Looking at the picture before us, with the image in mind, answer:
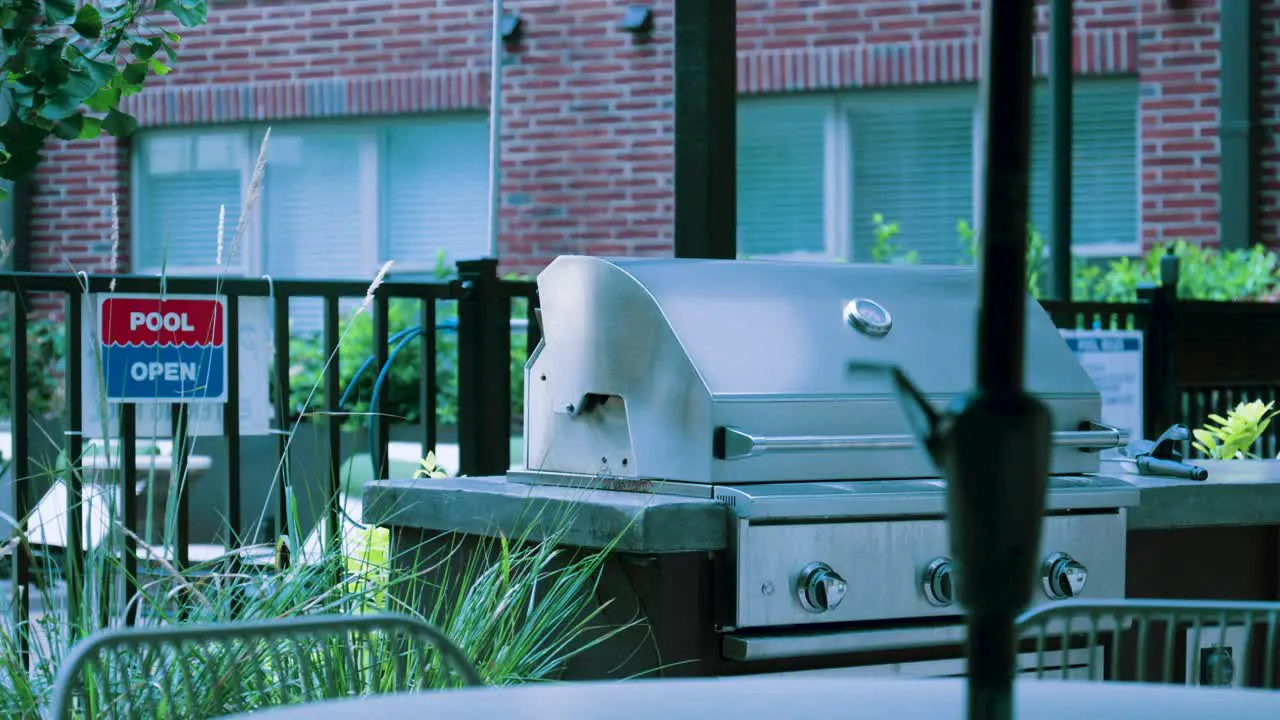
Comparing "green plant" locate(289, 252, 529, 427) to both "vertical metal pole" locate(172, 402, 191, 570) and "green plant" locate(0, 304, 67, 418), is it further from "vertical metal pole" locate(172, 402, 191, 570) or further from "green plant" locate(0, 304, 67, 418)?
"vertical metal pole" locate(172, 402, 191, 570)

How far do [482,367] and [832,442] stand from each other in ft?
5.27

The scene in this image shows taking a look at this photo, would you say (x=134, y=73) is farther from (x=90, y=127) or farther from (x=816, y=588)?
(x=816, y=588)

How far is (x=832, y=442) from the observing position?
285 centimetres

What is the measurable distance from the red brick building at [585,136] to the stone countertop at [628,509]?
557 centimetres

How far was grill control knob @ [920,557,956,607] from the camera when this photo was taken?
2.86m

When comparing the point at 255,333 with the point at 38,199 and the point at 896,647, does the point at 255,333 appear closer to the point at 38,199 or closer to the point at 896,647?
the point at 896,647

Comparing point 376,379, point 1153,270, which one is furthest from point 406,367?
point 376,379

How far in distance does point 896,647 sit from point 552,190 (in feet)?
23.3

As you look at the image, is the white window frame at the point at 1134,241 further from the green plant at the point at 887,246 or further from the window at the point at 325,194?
the window at the point at 325,194

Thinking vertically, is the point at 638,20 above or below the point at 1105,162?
above

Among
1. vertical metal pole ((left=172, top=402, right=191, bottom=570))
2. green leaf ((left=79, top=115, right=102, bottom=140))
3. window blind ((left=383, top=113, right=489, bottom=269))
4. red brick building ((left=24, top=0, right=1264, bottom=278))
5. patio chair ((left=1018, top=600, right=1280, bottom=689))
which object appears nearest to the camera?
patio chair ((left=1018, top=600, right=1280, bottom=689))

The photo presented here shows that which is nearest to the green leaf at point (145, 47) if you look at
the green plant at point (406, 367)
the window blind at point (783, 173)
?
the green plant at point (406, 367)

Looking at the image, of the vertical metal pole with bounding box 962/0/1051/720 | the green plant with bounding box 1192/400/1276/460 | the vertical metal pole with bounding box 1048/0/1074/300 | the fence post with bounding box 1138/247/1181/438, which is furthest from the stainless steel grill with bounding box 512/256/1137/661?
the vertical metal pole with bounding box 1048/0/1074/300

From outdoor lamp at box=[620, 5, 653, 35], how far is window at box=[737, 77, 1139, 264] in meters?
0.68
